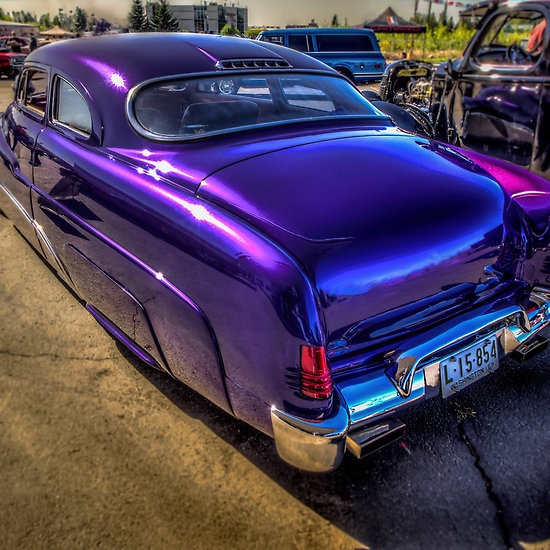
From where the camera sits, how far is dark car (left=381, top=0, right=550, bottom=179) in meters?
4.16

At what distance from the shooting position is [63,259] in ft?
9.09

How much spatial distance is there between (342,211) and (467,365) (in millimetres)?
786

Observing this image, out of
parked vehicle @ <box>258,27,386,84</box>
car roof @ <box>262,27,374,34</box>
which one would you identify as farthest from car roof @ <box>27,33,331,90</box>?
car roof @ <box>262,27,374,34</box>

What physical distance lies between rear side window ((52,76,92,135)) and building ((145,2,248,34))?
7408cm

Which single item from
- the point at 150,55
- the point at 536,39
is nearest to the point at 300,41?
the point at 536,39

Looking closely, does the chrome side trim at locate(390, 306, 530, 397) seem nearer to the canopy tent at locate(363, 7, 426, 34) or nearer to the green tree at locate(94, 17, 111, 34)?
the green tree at locate(94, 17, 111, 34)

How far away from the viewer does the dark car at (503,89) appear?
13.7 feet

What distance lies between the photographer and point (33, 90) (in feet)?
11.1

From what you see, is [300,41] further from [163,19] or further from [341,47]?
[163,19]

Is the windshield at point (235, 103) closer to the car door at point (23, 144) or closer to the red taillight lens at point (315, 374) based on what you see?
the car door at point (23, 144)

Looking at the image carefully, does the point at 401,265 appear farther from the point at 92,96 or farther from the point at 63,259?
the point at 63,259

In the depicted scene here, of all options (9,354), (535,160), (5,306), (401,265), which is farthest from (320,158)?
(535,160)

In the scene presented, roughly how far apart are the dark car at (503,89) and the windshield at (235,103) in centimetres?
196

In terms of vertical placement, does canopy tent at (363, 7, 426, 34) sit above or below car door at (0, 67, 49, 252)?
above
